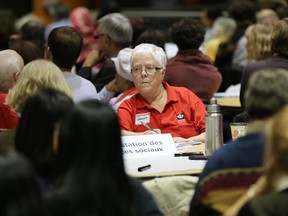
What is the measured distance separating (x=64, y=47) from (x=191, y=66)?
156cm

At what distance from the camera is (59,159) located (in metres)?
3.22

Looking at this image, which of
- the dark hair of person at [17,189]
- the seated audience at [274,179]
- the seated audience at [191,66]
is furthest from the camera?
the seated audience at [191,66]

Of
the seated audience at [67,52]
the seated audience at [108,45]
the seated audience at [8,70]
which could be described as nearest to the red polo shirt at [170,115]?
the seated audience at [67,52]

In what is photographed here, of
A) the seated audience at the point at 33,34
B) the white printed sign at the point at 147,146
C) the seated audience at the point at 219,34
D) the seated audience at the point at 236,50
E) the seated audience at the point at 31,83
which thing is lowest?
the seated audience at the point at 219,34

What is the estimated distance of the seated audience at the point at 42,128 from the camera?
3.56 meters

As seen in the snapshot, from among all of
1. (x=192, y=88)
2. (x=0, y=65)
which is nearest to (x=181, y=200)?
(x=0, y=65)

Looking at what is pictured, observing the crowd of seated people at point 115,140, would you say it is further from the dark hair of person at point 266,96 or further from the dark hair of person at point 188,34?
the dark hair of person at point 188,34

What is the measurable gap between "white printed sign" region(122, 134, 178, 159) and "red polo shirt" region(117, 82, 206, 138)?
575mm

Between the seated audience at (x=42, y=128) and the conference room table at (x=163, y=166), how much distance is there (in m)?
0.98

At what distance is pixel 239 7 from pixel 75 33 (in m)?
4.90

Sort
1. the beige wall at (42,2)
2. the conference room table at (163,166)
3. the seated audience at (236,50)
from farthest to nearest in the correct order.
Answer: the beige wall at (42,2) → the seated audience at (236,50) → the conference room table at (163,166)

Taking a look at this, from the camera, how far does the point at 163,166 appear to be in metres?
4.75

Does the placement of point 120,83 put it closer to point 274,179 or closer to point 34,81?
point 34,81

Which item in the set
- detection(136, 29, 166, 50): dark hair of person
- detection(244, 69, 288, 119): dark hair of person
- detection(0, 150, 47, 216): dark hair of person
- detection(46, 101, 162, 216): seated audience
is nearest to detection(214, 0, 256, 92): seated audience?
detection(136, 29, 166, 50): dark hair of person
